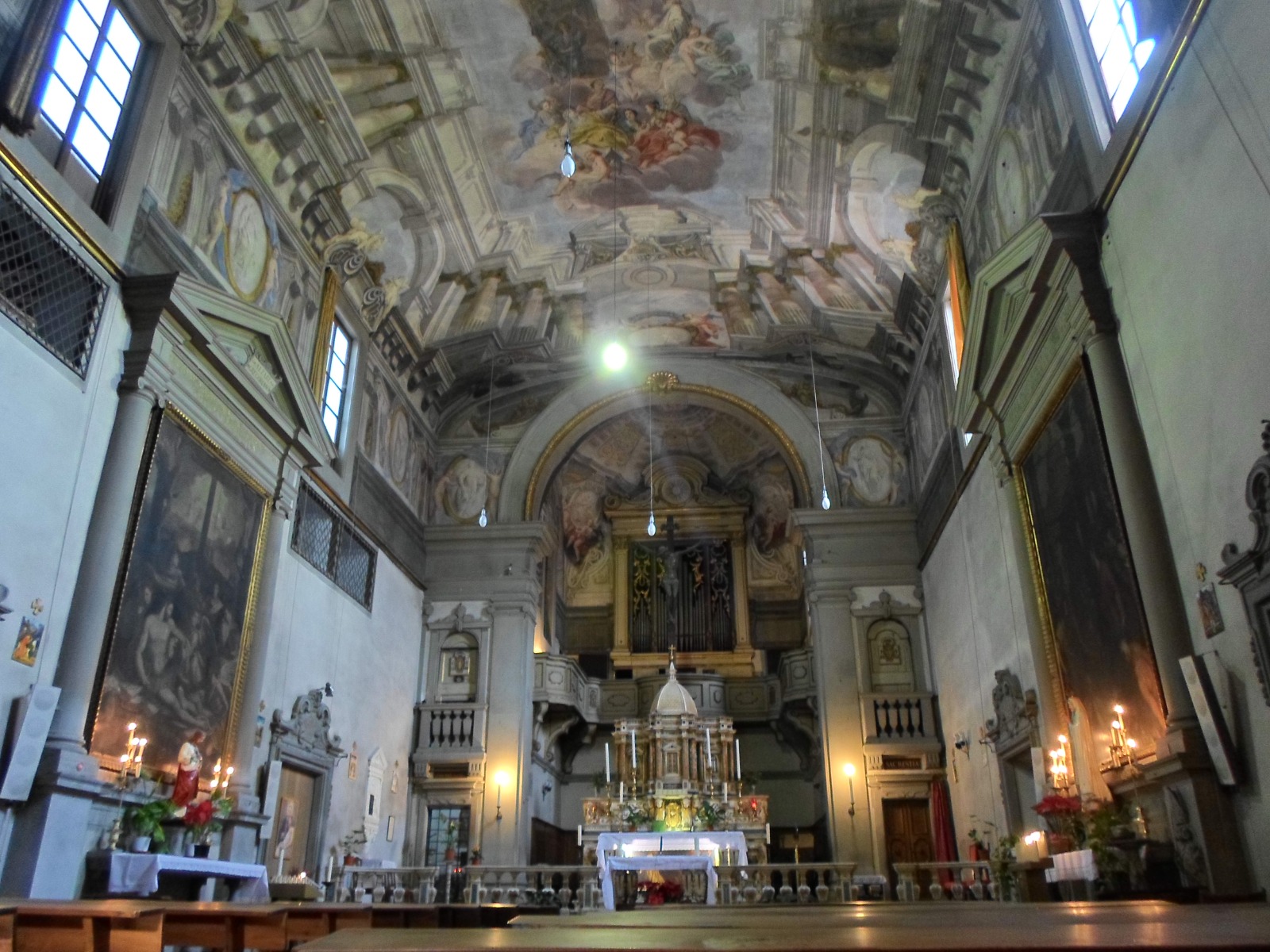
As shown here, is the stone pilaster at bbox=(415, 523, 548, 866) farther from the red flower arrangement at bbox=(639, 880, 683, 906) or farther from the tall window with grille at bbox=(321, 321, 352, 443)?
the tall window with grille at bbox=(321, 321, 352, 443)

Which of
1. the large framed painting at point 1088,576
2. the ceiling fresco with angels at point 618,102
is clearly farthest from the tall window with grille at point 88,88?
the large framed painting at point 1088,576

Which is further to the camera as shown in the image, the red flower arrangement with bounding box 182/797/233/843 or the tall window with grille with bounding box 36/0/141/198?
the red flower arrangement with bounding box 182/797/233/843

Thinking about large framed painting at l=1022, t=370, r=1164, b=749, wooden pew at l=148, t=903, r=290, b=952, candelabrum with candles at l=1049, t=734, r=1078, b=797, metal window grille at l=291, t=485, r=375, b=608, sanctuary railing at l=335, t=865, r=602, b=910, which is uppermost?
metal window grille at l=291, t=485, r=375, b=608

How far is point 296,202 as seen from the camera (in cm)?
1301

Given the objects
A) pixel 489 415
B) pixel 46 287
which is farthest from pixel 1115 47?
pixel 489 415

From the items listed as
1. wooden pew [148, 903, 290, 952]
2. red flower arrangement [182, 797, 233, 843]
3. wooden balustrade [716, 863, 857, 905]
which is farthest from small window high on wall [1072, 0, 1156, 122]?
red flower arrangement [182, 797, 233, 843]

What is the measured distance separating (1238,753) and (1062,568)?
3.24 m

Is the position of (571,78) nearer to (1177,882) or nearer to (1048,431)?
(1048,431)

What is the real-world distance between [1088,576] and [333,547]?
9930mm

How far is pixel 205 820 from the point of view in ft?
30.0

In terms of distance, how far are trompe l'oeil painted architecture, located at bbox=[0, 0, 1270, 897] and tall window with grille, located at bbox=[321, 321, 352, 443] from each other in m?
0.09

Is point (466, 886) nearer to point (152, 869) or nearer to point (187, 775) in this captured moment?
point (187, 775)

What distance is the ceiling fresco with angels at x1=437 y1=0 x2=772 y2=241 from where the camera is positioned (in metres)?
11.8

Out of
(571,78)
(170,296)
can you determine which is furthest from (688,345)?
(170,296)
